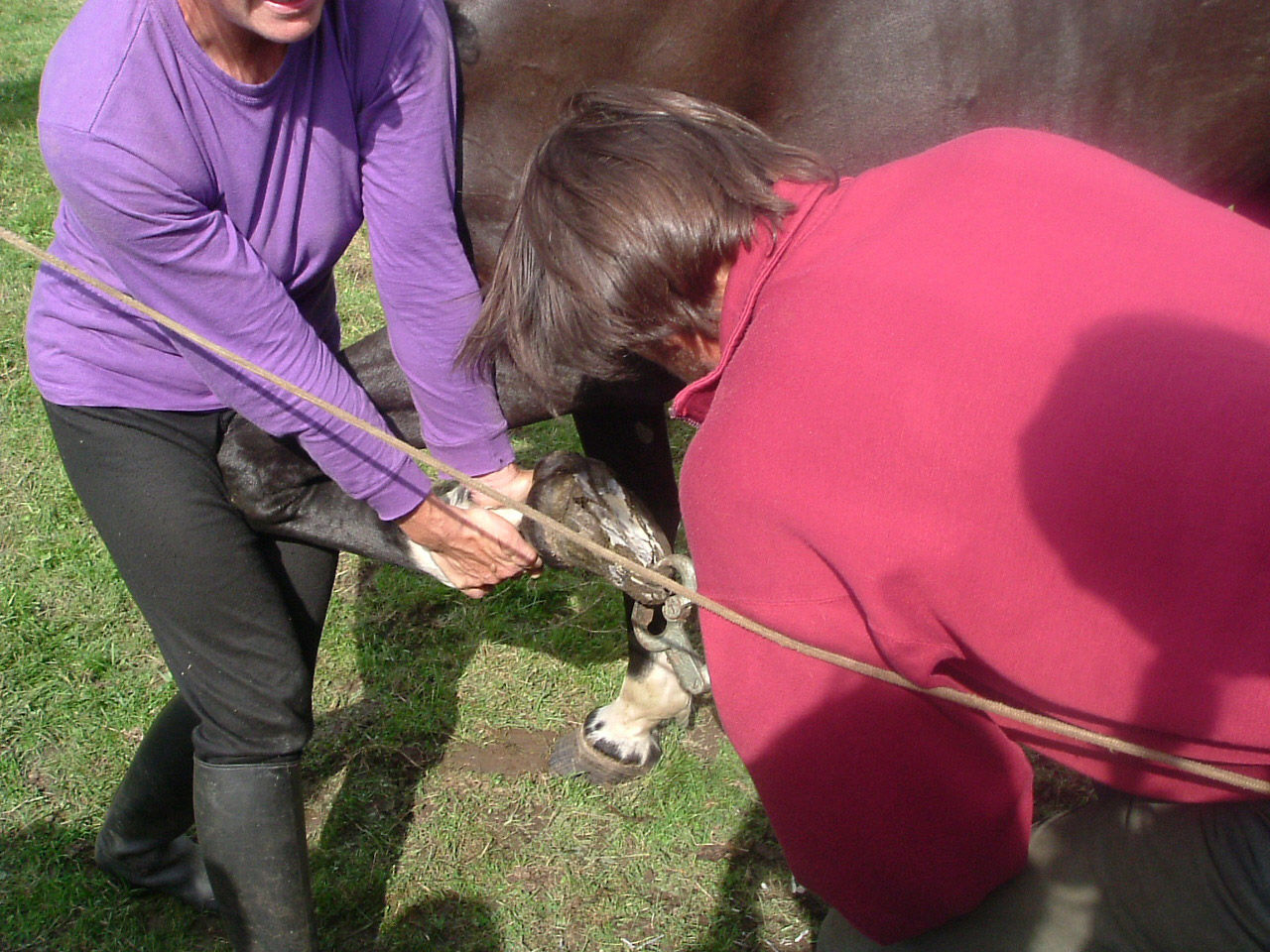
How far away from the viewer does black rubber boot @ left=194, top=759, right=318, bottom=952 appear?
191 cm

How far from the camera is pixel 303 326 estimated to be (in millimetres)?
1758

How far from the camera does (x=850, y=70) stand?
2.36m

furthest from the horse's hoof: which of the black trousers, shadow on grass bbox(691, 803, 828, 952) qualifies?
the black trousers

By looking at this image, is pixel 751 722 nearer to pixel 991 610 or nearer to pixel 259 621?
pixel 991 610

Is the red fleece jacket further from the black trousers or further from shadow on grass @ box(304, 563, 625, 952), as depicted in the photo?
shadow on grass @ box(304, 563, 625, 952)

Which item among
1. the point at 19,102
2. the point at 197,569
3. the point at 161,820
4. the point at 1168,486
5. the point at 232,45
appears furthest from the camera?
the point at 19,102

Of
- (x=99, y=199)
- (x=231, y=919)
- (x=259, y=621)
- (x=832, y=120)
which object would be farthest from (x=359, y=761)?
(x=832, y=120)

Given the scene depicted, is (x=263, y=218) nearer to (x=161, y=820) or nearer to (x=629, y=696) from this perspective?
(x=161, y=820)

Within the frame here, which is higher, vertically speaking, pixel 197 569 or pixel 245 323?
pixel 245 323

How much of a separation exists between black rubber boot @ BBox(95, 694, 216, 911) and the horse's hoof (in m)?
0.78

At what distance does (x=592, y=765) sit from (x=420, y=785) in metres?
0.39

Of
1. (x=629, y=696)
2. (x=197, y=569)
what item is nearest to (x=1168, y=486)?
(x=197, y=569)

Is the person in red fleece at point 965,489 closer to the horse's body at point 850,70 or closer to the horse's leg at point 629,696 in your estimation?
the horse's body at point 850,70

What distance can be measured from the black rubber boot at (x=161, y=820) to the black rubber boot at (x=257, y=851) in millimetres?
250
